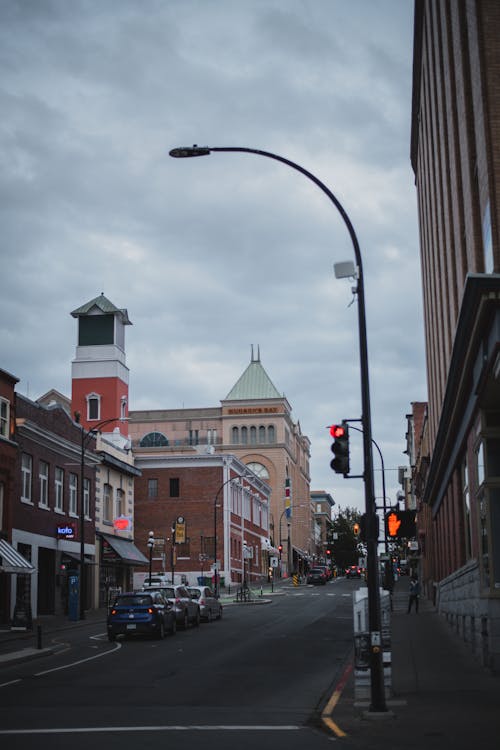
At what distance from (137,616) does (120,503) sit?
96.6ft

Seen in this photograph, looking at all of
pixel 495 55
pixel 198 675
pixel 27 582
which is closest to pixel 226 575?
pixel 27 582

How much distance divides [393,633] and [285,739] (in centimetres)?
1933

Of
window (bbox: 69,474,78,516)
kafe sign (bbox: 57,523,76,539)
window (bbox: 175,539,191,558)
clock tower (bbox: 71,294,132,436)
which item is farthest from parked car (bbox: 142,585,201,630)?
clock tower (bbox: 71,294,132,436)

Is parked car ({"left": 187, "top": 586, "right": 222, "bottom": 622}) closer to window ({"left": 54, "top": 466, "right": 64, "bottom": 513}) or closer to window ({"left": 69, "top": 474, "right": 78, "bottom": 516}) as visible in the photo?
window ({"left": 54, "top": 466, "right": 64, "bottom": 513})

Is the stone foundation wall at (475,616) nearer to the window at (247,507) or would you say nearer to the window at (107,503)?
the window at (107,503)

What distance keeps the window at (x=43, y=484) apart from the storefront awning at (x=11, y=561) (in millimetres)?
7126

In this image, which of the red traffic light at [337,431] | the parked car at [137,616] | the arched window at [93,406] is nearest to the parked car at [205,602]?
the parked car at [137,616]

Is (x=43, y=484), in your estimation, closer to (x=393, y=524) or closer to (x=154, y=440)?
(x=393, y=524)

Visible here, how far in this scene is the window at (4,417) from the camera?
38969mm

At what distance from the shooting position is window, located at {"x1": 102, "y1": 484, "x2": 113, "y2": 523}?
56031mm

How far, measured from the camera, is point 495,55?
1895 cm

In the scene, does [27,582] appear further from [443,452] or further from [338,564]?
[338,564]

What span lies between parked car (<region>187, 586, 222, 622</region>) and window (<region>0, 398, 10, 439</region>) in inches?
404

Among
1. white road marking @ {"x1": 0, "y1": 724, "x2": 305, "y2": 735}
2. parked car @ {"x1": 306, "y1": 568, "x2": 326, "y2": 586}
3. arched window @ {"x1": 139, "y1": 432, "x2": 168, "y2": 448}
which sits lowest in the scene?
parked car @ {"x1": 306, "y1": 568, "x2": 326, "y2": 586}
